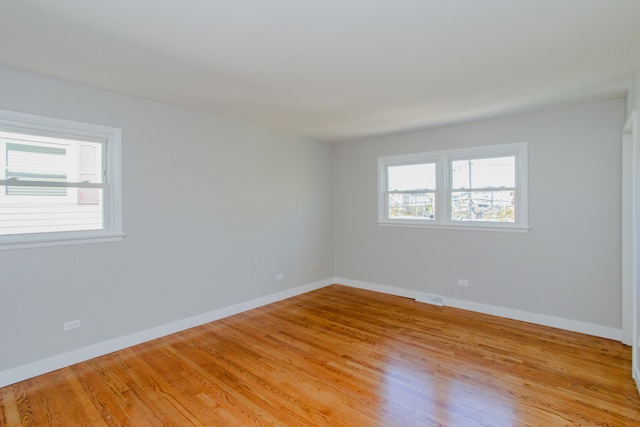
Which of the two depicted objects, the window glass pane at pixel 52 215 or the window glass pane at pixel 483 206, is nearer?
the window glass pane at pixel 52 215

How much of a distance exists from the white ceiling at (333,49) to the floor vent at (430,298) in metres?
2.65

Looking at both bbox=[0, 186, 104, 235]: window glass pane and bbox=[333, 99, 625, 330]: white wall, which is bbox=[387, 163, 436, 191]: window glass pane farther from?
bbox=[0, 186, 104, 235]: window glass pane

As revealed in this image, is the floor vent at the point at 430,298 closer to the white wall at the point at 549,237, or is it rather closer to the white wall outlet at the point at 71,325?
the white wall at the point at 549,237

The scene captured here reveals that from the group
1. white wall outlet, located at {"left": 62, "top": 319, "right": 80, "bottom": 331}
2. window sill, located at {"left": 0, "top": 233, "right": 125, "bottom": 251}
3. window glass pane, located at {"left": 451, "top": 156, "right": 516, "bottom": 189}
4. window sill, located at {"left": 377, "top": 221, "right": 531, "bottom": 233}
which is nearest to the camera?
window sill, located at {"left": 0, "top": 233, "right": 125, "bottom": 251}

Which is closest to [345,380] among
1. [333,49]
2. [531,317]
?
[333,49]

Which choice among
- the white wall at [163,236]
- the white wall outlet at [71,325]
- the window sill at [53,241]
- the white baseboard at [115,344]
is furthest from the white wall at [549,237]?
the white wall outlet at [71,325]

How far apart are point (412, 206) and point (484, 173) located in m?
1.12

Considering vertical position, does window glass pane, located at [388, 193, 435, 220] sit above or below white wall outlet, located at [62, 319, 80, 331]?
above

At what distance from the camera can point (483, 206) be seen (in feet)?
14.2

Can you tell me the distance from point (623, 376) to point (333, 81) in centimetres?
349

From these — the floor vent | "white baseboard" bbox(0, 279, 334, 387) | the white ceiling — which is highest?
the white ceiling

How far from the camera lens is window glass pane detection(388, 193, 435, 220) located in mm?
4859

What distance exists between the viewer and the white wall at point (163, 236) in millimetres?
2746

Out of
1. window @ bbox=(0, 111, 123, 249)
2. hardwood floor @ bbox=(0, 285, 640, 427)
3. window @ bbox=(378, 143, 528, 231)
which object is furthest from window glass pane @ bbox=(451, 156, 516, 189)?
window @ bbox=(0, 111, 123, 249)
